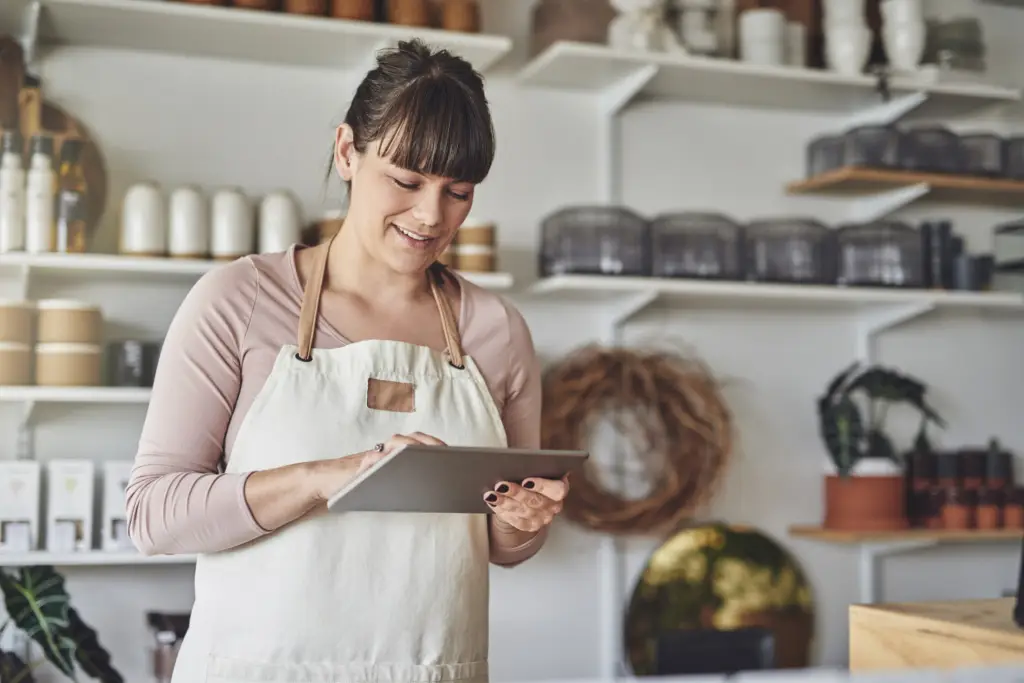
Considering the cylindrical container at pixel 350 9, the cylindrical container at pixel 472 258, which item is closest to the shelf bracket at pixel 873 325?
the cylindrical container at pixel 472 258

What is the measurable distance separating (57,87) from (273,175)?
482 millimetres

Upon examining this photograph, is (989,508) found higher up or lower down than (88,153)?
lower down

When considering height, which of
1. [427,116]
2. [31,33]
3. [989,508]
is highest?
[31,33]

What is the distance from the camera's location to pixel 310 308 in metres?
1.52

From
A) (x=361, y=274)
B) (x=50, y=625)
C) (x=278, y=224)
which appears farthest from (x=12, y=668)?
(x=361, y=274)

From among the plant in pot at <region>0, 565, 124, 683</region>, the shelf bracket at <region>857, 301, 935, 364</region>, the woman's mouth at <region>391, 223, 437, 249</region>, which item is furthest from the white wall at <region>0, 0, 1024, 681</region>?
the woman's mouth at <region>391, 223, 437, 249</region>

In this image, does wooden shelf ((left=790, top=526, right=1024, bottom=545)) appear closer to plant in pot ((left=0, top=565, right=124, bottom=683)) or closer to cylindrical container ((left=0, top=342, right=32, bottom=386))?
plant in pot ((left=0, top=565, right=124, bottom=683))

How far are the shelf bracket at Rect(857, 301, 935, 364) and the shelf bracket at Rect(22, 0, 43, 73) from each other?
2.07 m

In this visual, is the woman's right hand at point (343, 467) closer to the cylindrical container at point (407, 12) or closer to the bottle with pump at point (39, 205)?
the bottle with pump at point (39, 205)

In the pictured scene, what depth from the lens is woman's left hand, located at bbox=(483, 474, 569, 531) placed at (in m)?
1.35

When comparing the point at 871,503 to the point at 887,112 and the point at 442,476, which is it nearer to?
the point at 887,112

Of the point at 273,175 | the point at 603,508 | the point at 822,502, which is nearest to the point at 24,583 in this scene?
the point at 273,175

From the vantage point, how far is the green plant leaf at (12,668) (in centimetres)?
233

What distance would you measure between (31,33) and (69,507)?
3.13 feet
